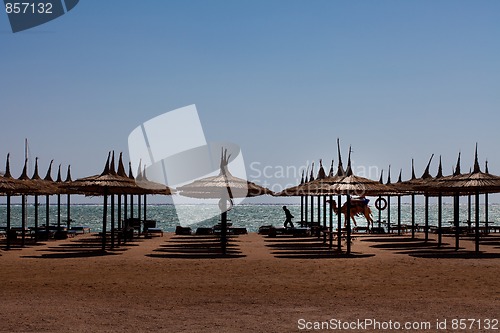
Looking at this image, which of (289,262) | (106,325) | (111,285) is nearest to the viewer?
(106,325)

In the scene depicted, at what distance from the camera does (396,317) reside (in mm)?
9602

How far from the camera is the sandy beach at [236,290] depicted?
943cm

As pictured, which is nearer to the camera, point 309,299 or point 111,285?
point 309,299

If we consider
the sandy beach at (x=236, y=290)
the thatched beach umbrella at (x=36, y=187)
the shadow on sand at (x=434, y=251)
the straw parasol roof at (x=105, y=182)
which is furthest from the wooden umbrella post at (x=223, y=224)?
the thatched beach umbrella at (x=36, y=187)

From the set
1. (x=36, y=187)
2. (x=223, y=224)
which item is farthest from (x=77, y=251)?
(x=223, y=224)

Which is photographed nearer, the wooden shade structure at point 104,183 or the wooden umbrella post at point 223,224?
the wooden umbrella post at point 223,224

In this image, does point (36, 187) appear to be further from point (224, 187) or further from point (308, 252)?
point (308, 252)

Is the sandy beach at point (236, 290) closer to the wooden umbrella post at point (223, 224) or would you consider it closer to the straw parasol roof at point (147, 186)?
the wooden umbrella post at point (223, 224)

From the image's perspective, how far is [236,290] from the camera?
1213cm

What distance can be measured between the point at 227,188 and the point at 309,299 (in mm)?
8539

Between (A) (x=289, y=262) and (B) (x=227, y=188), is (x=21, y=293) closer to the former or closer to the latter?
(A) (x=289, y=262)

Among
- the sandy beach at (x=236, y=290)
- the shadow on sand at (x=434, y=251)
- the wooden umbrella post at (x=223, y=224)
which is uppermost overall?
the wooden umbrella post at (x=223, y=224)

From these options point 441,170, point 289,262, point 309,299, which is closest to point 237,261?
point 289,262

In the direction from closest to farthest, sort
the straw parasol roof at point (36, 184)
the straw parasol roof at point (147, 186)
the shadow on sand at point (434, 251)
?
the shadow on sand at point (434, 251), the straw parasol roof at point (36, 184), the straw parasol roof at point (147, 186)
